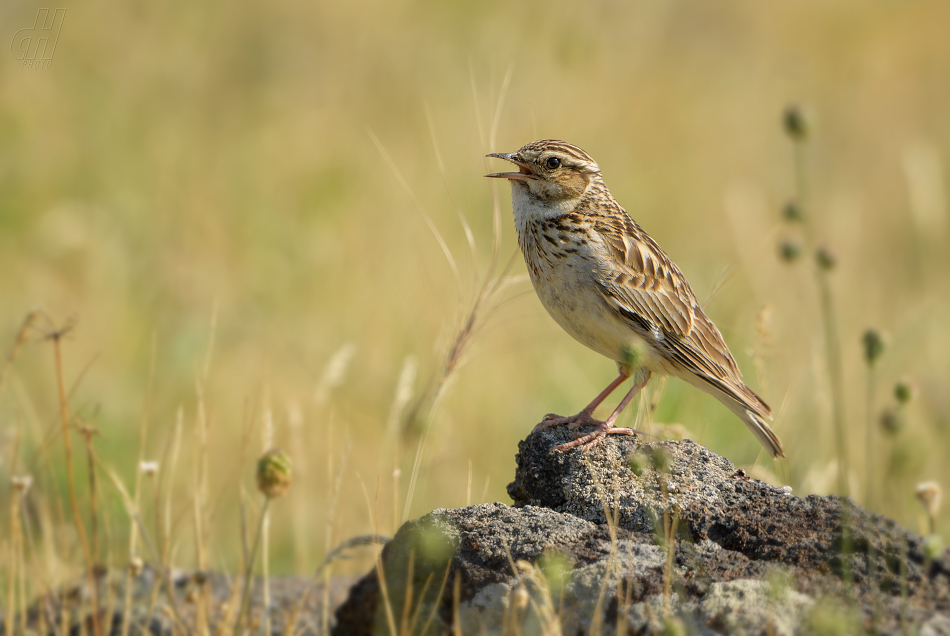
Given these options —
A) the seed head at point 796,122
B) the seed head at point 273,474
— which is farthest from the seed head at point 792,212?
the seed head at point 273,474

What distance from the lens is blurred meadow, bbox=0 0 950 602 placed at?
270 inches

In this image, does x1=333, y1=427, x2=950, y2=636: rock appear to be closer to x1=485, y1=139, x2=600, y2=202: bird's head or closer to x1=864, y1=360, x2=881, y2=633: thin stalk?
x1=864, y1=360, x2=881, y2=633: thin stalk

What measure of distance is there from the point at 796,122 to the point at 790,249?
0.36 meters

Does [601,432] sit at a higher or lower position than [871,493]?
higher

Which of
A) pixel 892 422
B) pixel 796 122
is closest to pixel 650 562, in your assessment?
pixel 892 422

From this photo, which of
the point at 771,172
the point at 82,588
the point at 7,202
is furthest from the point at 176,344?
the point at 771,172

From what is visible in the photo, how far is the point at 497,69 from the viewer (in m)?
10.6

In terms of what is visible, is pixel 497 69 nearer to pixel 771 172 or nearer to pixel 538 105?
pixel 538 105

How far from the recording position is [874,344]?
2674 mm

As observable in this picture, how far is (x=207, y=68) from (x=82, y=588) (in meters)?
10.3

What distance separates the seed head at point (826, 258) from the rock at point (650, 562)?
2.56 ft

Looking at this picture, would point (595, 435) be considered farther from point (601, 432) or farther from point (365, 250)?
point (365, 250)

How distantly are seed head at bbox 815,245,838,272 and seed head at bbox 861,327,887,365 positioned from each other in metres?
0.22

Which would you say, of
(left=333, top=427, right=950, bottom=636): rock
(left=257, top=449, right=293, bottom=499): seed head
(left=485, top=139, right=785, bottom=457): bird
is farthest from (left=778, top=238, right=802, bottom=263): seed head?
(left=485, top=139, right=785, bottom=457): bird
